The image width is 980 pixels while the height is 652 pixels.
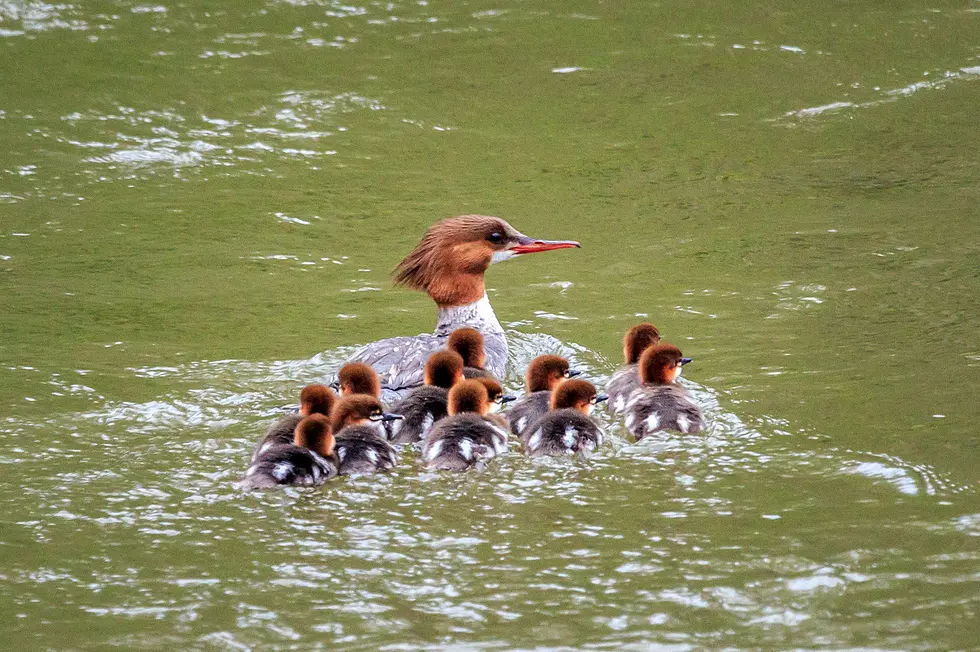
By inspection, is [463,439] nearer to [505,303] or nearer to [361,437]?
[361,437]

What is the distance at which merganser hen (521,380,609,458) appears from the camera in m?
5.71

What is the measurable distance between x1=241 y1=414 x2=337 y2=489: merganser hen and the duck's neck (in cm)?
197

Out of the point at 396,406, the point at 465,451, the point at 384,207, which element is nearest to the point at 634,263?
the point at 384,207

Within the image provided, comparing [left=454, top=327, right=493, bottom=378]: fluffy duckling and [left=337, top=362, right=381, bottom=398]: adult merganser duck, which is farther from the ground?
[left=454, top=327, right=493, bottom=378]: fluffy duckling

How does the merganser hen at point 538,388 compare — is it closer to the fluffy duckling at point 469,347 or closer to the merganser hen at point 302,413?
the fluffy duckling at point 469,347

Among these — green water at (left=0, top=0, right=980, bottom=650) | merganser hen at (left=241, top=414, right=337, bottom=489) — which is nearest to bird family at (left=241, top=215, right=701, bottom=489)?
merganser hen at (left=241, top=414, right=337, bottom=489)

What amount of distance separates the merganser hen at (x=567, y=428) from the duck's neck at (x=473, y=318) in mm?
1499

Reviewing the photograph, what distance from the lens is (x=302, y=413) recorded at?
19.9 ft

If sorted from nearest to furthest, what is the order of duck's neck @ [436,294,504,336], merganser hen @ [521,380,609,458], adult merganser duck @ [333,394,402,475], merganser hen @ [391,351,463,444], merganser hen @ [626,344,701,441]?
adult merganser duck @ [333,394,402,475]
merganser hen @ [521,380,609,458]
merganser hen @ [626,344,701,441]
merganser hen @ [391,351,463,444]
duck's neck @ [436,294,504,336]

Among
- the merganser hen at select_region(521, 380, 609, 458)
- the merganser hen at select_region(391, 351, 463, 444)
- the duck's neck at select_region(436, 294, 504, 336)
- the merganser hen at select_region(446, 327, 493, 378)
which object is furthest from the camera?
the duck's neck at select_region(436, 294, 504, 336)

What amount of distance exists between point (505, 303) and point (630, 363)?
157 centimetres

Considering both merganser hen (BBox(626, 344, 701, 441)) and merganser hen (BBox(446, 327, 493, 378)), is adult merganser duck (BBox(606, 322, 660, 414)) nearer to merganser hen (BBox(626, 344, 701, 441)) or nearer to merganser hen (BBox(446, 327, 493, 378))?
merganser hen (BBox(626, 344, 701, 441))

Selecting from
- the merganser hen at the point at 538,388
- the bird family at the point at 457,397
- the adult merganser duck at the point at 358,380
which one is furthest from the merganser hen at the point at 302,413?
the merganser hen at the point at 538,388

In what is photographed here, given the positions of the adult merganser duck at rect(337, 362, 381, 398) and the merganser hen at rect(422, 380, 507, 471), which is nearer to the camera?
the merganser hen at rect(422, 380, 507, 471)
